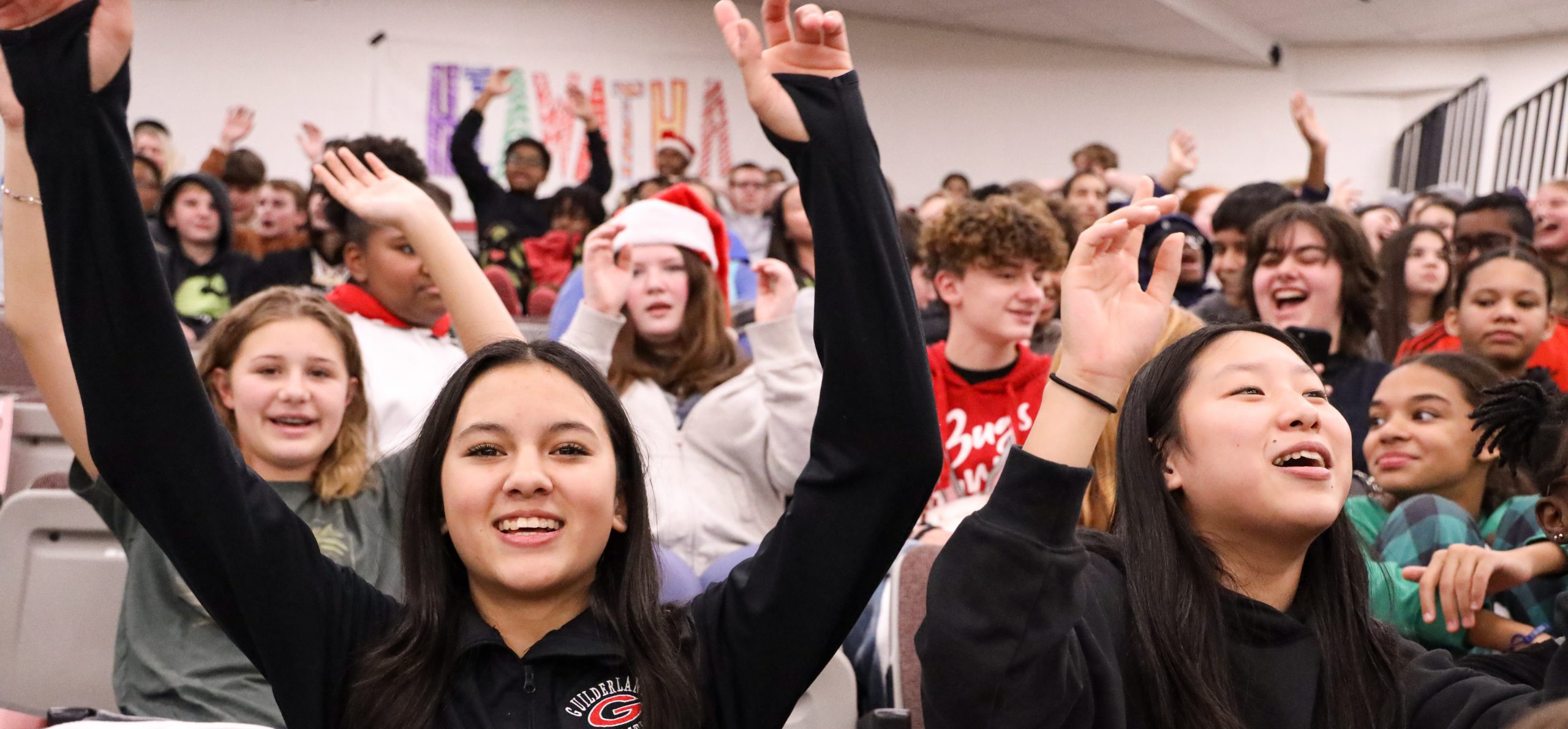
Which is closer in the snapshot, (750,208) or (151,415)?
(151,415)

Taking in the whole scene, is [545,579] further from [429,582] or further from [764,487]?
[764,487]

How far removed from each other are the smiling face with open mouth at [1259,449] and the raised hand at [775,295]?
1.29 meters


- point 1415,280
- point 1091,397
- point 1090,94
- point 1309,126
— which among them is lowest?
point 1091,397

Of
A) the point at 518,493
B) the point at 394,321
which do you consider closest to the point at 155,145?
the point at 394,321

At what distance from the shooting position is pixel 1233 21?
10023 millimetres

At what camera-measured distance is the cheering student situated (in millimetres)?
1086

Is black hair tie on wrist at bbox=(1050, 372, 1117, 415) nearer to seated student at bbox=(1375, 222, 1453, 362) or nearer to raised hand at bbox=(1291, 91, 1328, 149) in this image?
seated student at bbox=(1375, 222, 1453, 362)

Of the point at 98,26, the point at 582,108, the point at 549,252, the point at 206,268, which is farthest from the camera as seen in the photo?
the point at 582,108

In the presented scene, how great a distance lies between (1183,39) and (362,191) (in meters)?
9.38

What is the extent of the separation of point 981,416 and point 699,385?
0.60 meters

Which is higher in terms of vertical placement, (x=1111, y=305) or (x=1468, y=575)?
A: (x=1111, y=305)

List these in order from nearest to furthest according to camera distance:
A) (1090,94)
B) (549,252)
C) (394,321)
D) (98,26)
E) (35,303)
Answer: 1. (98,26)
2. (35,303)
3. (394,321)
4. (549,252)
5. (1090,94)

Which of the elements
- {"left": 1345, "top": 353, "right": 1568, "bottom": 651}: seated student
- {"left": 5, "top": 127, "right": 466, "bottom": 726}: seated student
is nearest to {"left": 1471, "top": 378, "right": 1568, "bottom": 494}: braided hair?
{"left": 1345, "top": 353, "right": 1568, "bottom": 651}: seated student

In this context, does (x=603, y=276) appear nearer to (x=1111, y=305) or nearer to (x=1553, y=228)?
(x=1111, y=305)
